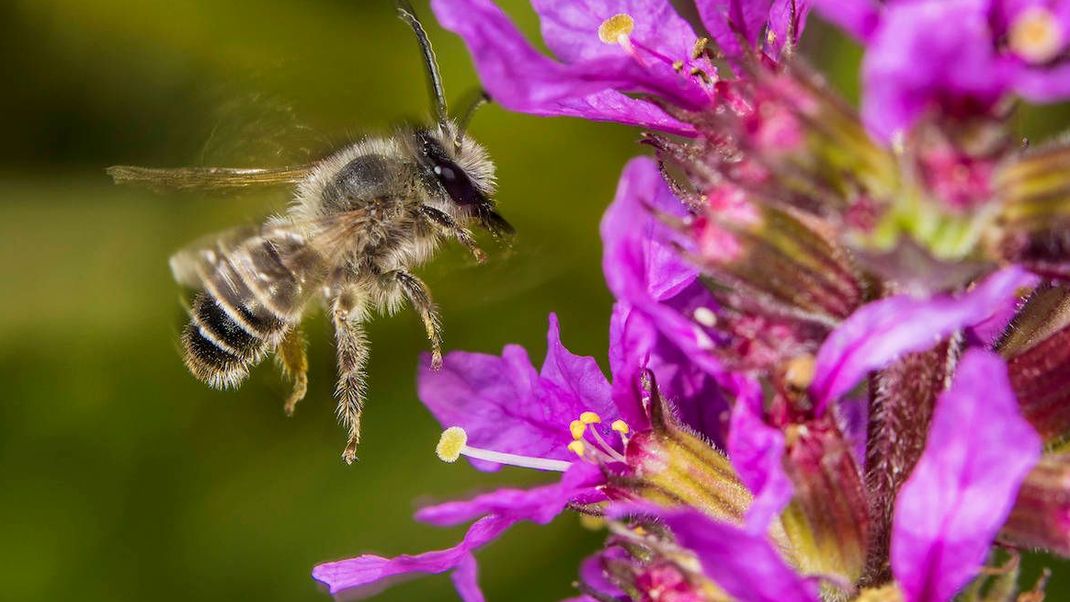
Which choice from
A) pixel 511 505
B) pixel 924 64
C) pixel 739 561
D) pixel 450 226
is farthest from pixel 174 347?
pixel 924 64

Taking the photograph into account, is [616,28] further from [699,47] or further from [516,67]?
[516,67]

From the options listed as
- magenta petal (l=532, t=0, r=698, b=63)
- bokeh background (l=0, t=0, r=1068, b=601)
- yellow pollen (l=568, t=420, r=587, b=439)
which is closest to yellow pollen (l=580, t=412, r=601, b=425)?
yellow pollen (l=568, t=420, r=587, b=439)

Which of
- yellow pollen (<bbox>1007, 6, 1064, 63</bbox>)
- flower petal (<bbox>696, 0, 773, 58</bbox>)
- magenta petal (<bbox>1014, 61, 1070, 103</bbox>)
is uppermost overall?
yellow pollen (<bbox>1007, 6, 1064, 63</bbox>)

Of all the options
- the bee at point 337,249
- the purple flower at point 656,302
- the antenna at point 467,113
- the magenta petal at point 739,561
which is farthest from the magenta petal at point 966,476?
the antenna at point 467,113

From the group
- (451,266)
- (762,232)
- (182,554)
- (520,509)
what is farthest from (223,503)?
(762,232)

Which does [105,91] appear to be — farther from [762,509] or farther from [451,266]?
[762,509]

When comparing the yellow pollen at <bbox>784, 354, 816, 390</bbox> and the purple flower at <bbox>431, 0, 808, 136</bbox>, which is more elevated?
the purple flower at <bbox>431, 0, 808, 136</bbox>

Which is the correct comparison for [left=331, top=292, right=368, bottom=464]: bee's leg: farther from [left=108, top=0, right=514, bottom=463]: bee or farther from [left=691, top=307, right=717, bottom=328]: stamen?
[left=691, top=307, right=717, bottom=328]: stamen
